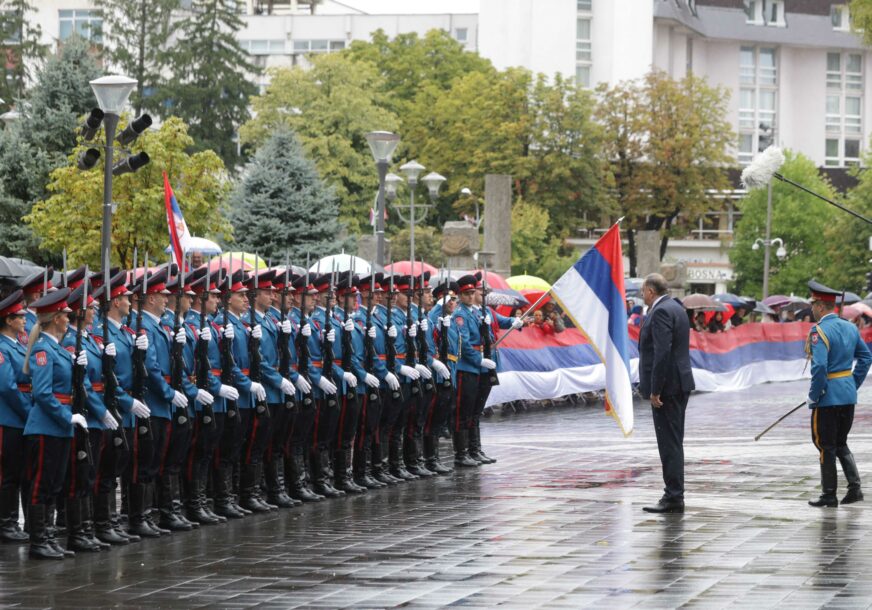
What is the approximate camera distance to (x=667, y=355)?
14375mm

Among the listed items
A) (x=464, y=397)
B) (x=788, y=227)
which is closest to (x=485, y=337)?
(x=464, y=397)

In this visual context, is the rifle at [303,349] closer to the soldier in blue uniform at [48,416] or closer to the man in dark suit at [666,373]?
the man in dark suit at [666,373]

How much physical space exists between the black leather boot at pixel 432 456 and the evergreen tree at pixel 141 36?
168 feet

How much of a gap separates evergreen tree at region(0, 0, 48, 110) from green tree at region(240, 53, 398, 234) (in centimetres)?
823

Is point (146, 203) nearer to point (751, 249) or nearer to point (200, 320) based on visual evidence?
point (200, 320)

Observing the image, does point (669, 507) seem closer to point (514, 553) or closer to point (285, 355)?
point (514, 553)

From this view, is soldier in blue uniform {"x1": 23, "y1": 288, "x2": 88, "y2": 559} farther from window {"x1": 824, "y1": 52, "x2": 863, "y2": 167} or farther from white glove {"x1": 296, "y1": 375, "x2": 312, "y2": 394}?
window {"x1": 824, "y1": 52, "x2": 863, "y2": 167}

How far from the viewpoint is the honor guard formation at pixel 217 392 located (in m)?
11.9

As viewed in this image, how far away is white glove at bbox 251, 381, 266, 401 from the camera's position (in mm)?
13969

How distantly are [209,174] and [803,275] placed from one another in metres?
53.4

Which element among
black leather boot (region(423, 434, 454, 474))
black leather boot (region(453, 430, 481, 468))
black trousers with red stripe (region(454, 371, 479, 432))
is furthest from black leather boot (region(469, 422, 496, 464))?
black leather boot (region(423, 434, 454, 474))

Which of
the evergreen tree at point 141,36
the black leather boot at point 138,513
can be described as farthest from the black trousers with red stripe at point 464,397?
the evergreen tree at point 141,36

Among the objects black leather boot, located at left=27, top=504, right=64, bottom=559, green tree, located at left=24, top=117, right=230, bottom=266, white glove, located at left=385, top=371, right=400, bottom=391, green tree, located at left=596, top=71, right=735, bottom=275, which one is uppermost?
green tree, located at left=596, top=71, right=735, bottom=275

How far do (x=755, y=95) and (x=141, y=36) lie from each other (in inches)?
1650
